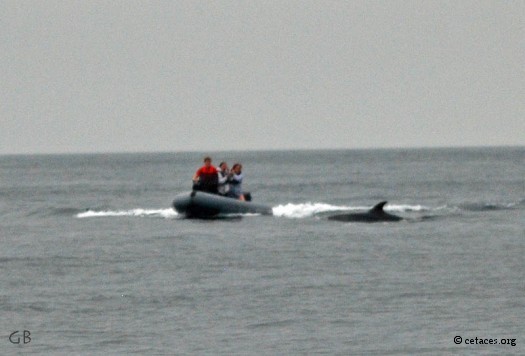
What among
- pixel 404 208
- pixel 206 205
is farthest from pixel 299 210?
pixel 206 205

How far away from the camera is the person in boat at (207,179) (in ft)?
155

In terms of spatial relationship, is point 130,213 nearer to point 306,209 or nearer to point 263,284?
point 306,209

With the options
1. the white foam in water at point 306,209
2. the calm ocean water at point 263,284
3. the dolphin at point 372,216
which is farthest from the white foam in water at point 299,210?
the dolphin at point 372,216

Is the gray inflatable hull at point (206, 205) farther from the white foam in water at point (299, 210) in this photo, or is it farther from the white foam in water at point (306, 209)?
the white foam in water at point (306, 209)

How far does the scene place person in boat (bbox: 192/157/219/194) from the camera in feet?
155

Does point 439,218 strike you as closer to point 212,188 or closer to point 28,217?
point 212,188

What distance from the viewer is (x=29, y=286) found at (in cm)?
2959

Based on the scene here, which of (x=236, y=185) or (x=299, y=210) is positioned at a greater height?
(x=236, y=185)

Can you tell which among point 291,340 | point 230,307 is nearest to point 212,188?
point 230,307

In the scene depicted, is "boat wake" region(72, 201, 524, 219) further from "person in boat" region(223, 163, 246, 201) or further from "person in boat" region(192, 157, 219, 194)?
"person in boat" region(192, 157, 219, 194)

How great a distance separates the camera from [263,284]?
2962cm

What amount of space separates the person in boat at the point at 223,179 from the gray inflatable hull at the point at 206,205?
0.59 m

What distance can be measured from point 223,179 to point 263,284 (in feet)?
60.3

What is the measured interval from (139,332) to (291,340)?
2817 mm
